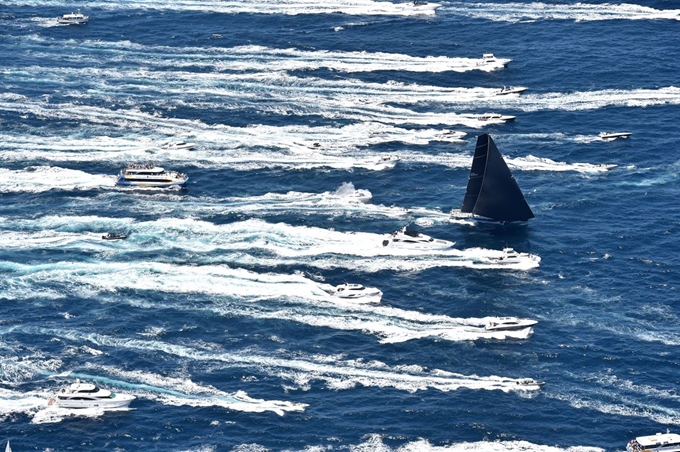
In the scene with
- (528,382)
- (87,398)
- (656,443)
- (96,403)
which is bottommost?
(656,443)

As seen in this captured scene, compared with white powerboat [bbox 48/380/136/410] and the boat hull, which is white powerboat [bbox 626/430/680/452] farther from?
white powerboat [bbox 48/380/136/410]

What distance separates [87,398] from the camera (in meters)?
195

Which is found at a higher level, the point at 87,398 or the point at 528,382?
the point at 528,382

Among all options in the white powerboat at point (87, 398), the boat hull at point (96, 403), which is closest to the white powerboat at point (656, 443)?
the boat hull at point (96, 403)

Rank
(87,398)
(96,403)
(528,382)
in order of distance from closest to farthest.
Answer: (87,398), (96,403), (528,382)

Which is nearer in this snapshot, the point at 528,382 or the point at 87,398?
the point at 87,398

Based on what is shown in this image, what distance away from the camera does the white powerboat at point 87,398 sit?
19475 cm

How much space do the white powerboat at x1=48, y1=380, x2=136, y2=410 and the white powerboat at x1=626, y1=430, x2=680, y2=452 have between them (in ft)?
235

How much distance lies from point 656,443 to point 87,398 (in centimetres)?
7982

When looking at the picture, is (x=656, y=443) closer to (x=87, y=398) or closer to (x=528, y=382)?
(x=528, y=382)

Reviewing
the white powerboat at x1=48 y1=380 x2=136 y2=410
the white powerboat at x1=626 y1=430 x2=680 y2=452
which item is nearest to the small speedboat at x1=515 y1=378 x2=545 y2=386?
the white powerboat at x1=626 y1=430 x2=680 y2=452

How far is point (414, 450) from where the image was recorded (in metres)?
186

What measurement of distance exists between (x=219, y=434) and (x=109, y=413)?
1762cm

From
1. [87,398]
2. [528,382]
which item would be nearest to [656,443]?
[528,382]
